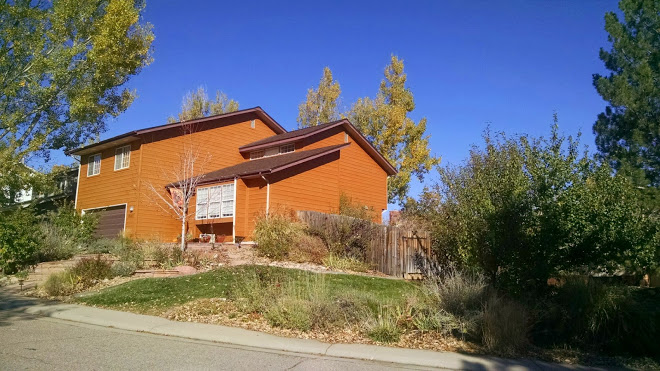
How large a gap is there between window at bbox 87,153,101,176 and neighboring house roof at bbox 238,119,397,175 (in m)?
7.37

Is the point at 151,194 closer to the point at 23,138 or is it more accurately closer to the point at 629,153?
the point at 23,138

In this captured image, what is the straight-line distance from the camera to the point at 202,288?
488 inches

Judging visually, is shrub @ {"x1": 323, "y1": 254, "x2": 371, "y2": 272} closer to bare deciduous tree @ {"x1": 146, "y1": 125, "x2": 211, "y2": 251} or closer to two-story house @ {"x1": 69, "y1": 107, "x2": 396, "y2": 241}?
two-story house @ {"x1": 69, "y1": 107, "x2": 396, "y2": 241}

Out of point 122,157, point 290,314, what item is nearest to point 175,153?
point 122,157

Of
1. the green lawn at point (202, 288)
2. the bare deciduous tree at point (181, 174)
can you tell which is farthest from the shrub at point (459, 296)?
the bare deciduous tree at point (181, 174)

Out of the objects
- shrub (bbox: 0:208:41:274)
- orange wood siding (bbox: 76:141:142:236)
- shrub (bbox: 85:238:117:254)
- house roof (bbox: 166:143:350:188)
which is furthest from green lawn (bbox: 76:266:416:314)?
orange wood siding (bbox: 76:141:142:236)

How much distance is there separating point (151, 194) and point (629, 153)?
20881 mm

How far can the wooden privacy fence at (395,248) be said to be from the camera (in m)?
17.5

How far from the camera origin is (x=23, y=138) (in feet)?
75.5

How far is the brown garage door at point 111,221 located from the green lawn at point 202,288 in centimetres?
1145

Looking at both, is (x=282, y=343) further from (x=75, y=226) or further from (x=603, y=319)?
(x=75, y=226)

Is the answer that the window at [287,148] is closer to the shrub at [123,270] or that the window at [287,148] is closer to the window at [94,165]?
the window at [94,165]

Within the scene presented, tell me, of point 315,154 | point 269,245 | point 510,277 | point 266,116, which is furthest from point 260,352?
point 266,116

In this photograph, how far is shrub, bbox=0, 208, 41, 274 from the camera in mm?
15421
